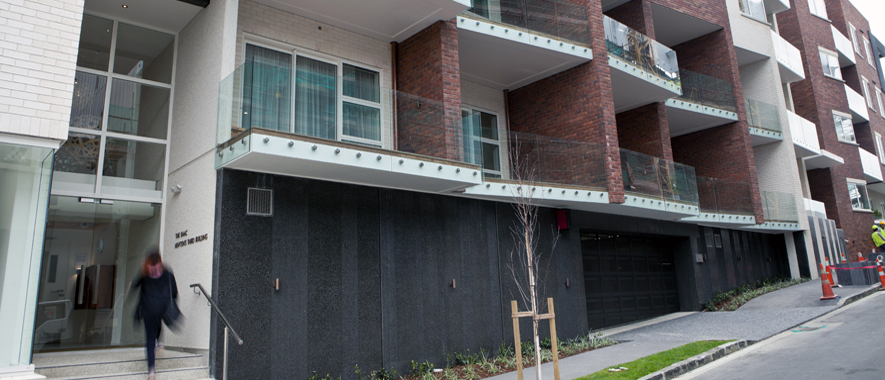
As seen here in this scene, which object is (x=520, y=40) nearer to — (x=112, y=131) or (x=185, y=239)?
(x=185, y=239)

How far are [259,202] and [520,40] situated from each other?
23.0 feet

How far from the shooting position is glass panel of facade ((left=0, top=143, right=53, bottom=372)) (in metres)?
6.84

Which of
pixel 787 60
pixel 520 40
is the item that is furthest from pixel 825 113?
pixel 520 40

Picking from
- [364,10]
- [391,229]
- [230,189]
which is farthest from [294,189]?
[364,10]

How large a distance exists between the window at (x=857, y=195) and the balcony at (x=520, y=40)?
23.6m

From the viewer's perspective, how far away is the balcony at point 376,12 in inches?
419

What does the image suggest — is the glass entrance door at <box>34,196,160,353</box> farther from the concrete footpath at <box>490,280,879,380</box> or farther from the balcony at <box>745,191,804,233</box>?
the balcony at <box>745,191,804,233</box>

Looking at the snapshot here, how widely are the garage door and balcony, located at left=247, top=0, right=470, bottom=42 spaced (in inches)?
299

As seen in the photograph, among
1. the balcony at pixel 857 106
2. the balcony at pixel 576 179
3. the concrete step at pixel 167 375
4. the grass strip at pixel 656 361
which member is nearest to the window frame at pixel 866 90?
the balcony at pixel 857 106

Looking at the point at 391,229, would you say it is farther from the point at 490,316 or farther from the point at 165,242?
the point at 165,242

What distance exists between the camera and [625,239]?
1739 centimetres

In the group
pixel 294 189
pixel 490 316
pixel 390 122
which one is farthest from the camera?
pixel 490 316

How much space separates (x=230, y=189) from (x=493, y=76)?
8.18 m

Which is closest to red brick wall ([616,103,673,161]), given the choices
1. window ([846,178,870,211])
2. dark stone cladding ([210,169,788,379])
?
dark stone cladding ([210,169,788,379])
